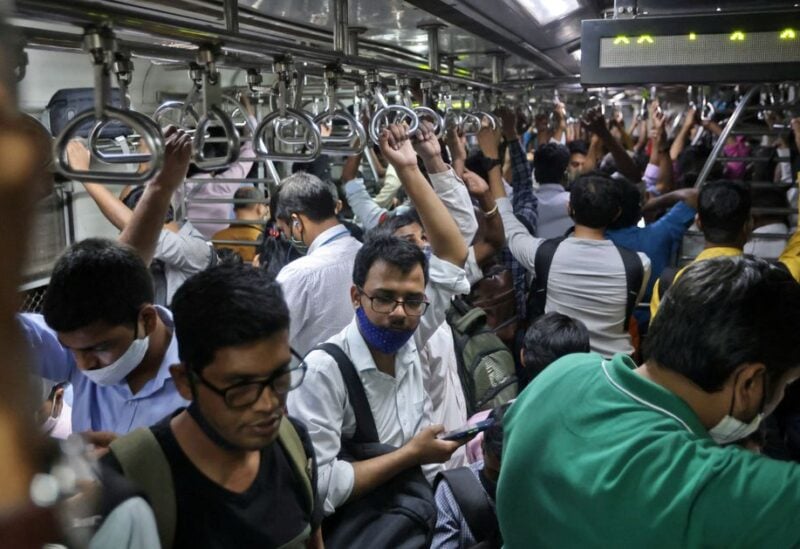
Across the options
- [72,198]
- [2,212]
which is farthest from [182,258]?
[2,212]

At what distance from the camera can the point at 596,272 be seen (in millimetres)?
3592

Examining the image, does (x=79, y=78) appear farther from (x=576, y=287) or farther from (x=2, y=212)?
(x=2, y=212)

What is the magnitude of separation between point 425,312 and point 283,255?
5.57 ft

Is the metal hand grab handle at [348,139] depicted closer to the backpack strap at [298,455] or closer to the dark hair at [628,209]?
the backpack strap at [298,455]

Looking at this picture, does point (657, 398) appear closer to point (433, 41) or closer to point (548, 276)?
point (548, 276)

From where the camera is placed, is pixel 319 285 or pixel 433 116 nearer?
pixel 319 285

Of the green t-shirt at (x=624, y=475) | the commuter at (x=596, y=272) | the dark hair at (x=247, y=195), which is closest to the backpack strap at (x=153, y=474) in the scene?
the green t-shirt at (x=624, y=475)

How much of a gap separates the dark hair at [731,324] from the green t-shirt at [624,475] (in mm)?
89

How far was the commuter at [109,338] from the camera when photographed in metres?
1.92

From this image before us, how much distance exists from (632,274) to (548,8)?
130 centimetres

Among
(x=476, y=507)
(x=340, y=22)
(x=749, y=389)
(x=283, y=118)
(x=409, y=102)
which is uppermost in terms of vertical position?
(x=340, y=22)

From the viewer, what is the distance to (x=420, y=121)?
3.10 meters

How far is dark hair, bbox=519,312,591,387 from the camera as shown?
2732 millimetres

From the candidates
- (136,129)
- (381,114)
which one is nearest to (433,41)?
(381,114)
